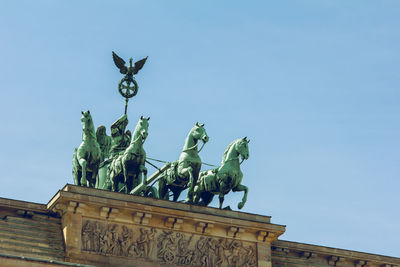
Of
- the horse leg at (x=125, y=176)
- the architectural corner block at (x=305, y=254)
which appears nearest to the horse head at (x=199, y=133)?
the horse leg at (x=125, y=176)

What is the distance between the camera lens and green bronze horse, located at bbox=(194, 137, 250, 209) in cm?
3781

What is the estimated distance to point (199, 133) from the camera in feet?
124

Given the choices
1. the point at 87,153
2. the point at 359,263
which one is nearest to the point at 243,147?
the point at 87,153

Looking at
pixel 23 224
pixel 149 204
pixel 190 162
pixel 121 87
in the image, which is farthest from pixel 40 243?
pixel 121 87

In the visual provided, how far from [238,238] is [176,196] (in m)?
2.58

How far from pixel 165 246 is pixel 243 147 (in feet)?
15.0

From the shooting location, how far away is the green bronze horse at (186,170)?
37.6 meters

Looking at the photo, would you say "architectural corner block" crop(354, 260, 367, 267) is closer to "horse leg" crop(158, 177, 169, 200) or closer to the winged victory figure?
"horse leg" crop(158, 177, 169, 200)

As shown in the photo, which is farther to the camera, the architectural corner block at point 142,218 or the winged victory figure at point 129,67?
the winged victory figure at point 129,67

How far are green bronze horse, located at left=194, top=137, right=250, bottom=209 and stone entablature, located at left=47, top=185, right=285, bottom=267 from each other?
0.90 meters

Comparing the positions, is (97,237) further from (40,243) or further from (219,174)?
(219,174)

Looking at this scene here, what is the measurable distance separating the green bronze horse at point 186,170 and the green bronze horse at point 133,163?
976mm

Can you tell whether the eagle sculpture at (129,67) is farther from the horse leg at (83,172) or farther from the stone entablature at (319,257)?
the stone entablature at (319,257)

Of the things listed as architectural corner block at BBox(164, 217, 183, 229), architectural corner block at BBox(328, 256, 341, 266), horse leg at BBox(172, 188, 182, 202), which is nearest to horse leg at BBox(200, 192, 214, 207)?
horse leg at BBox(172, 188, 182, 202)
